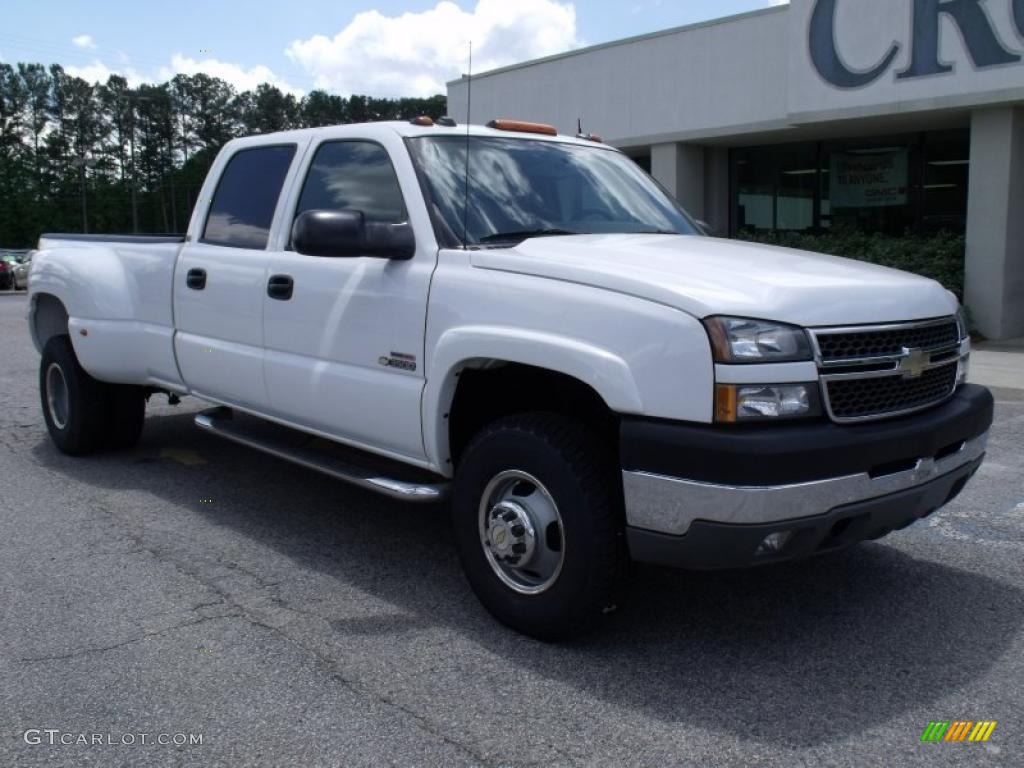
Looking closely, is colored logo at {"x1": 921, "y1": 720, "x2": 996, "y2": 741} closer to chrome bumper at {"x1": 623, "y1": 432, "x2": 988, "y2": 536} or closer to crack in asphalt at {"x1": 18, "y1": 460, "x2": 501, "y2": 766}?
chrome bumper at {"x1": 623, "y1": 432, "x2": 988, "y2": 536}

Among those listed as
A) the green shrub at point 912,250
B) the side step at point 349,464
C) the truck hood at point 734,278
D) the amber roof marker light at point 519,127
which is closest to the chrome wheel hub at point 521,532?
the side step at point 349,464

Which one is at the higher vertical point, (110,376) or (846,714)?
(110,376)

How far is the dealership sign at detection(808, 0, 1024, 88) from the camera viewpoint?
12.9 m

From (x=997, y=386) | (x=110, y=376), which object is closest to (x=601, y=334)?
(x=110, y=376)

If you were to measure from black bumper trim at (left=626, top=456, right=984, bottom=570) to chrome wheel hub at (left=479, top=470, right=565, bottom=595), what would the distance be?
15.0 inches

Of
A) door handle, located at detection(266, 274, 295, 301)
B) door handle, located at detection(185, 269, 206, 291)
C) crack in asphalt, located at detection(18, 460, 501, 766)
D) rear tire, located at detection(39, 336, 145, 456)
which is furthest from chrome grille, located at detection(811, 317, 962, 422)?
rear tire, located at detection(39, 336, 145, 456)

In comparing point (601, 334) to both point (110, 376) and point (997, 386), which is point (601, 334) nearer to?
point (110, 376)

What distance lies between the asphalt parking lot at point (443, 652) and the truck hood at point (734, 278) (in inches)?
49.5

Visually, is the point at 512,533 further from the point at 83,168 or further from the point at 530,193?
the point at 83,168

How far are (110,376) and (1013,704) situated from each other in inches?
208

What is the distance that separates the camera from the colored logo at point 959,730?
3.06m

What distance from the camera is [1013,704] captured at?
10.7 ft

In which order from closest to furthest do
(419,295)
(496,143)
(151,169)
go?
(419,295)
(496,143)
(151,169)

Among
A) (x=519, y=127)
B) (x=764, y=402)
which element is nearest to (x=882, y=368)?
(x=764, y=402)
